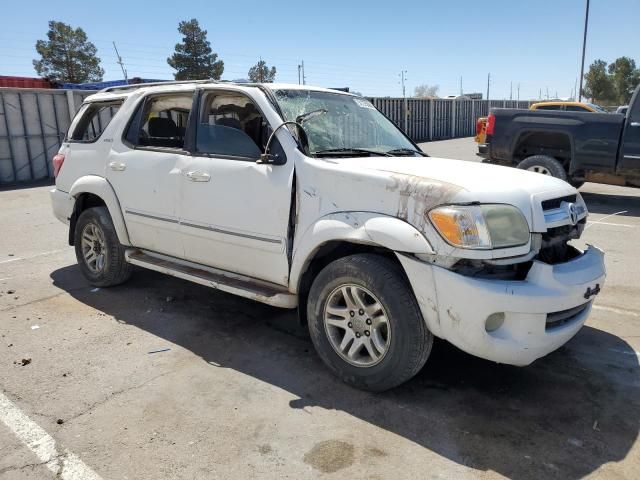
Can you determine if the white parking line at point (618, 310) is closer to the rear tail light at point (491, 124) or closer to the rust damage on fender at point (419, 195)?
the rust damage on fender at point (419, 195)

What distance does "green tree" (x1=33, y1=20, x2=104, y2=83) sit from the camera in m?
56.8

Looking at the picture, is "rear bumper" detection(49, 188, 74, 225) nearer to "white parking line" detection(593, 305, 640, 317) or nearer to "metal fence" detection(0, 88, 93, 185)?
"white parking line" detection(593, 305, 640, 317)

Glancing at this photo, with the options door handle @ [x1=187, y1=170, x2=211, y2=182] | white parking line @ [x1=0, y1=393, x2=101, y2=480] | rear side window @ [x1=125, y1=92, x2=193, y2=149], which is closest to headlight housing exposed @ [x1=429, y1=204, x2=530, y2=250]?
door handle @ [x1=187, y1=170, x2=211, y2=182]

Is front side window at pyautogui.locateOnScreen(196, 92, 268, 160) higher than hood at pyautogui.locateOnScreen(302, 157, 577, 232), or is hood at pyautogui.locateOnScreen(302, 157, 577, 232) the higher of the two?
front side window at pyautogui.locateOnScreen(196, 92, 268, 160)

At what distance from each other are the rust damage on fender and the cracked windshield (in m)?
0.79

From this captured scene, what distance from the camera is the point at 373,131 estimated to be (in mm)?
4281

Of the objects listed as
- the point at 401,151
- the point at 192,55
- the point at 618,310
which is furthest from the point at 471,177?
the point at 192,55

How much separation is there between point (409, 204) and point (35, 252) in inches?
224

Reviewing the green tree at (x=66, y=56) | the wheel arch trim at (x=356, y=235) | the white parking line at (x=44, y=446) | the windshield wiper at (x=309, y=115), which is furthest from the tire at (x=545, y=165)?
the green tree at (x=66, y=56)

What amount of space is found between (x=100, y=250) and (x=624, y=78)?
5421 cm

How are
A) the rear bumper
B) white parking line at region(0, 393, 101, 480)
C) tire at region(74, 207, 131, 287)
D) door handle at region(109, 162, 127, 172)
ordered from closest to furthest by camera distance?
white parking line at region(0, 393, 101, 480)
door handle at region(109, 162, 127, 172)
tire at region(74, 207, 131, 287)
the rear bumper

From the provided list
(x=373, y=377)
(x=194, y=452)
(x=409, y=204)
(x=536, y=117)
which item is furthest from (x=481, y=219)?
(x=536, y=117)

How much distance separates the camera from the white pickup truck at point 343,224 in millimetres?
2885

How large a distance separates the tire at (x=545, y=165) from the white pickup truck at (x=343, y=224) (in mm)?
5314
